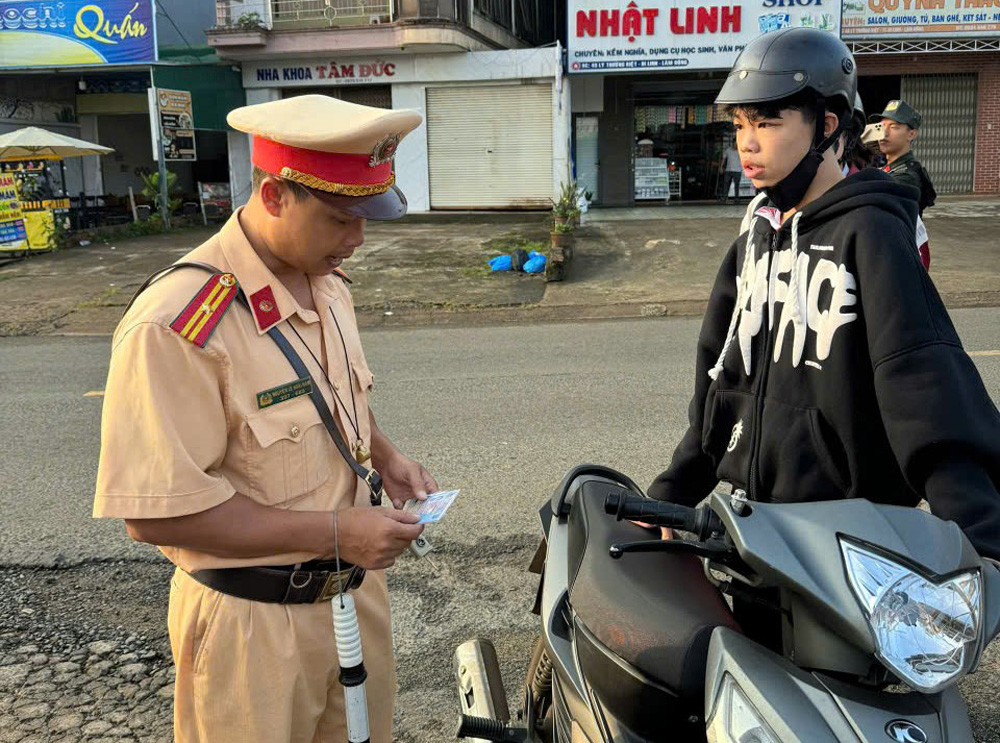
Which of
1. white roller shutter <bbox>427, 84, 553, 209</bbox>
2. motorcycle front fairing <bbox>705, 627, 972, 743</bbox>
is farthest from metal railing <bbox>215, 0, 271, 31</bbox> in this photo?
motorcycle front fairing <bbox>705, 627, 972, 743</bbox>

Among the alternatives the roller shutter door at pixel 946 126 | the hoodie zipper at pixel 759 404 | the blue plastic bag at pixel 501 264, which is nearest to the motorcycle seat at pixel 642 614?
the hoodie zipper at pixel 759 404

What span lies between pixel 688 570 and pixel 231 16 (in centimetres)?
2063

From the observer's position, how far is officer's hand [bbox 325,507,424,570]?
1804 mm

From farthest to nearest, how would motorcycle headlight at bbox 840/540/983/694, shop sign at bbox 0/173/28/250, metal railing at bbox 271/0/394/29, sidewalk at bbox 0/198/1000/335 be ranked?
metal railing at bbox 271/0/394/29, shop sign at bbox 0/173/28/250, sidewalk at bbox 0/198/1000/335, motorcycle headlight at bbox 840/540/983/694

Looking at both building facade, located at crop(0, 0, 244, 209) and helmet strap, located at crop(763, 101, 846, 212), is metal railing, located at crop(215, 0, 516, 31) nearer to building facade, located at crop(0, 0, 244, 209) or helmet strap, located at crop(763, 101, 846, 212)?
building facade, located at crop(0, 0, 244, 209)

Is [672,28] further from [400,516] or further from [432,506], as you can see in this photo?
[400,516]

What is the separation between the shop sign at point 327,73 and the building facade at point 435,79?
0.02 metres

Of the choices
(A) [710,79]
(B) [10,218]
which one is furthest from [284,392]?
(A) [710,79]

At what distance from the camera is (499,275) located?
512 inches

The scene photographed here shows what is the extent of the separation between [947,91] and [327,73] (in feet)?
44.7

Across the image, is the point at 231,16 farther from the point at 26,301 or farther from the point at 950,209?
the point at 950,209

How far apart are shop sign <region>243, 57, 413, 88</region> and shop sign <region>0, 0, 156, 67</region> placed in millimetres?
2252

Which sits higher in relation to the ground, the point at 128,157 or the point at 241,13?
the point at 241,13

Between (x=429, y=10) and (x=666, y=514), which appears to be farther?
(x=429, y=10)
